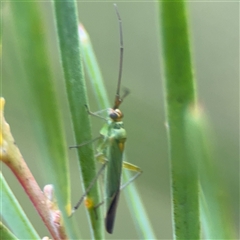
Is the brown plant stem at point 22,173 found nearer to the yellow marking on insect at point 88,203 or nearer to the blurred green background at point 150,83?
the yellow marking on insect at point 88,203

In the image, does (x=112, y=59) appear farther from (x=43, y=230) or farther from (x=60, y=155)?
(x=60, y=155)

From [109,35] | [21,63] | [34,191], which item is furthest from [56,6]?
[109,35]

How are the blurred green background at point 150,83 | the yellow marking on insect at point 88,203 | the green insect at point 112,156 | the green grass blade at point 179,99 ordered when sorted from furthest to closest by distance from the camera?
the blurred green background at point 150,83 < the green insect at point 112,156 < the yellow marking on insect at point 88,203 < the green grass blade at point 179,99

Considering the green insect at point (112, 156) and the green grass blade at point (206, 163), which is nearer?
the green grass blade at point (206, 163)

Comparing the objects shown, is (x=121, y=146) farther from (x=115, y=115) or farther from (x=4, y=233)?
(x=4, y=233)

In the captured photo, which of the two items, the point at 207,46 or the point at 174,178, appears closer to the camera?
the point at 174,178

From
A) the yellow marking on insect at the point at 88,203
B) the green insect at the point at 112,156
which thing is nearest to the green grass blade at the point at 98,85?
the green insect at the point at 112,156

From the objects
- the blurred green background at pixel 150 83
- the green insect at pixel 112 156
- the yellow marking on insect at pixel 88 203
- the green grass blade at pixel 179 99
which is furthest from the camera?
the blurred green background at pixel 150 83

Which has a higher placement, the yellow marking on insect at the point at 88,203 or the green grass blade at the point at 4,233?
the green grass blade at the point at 4,233
